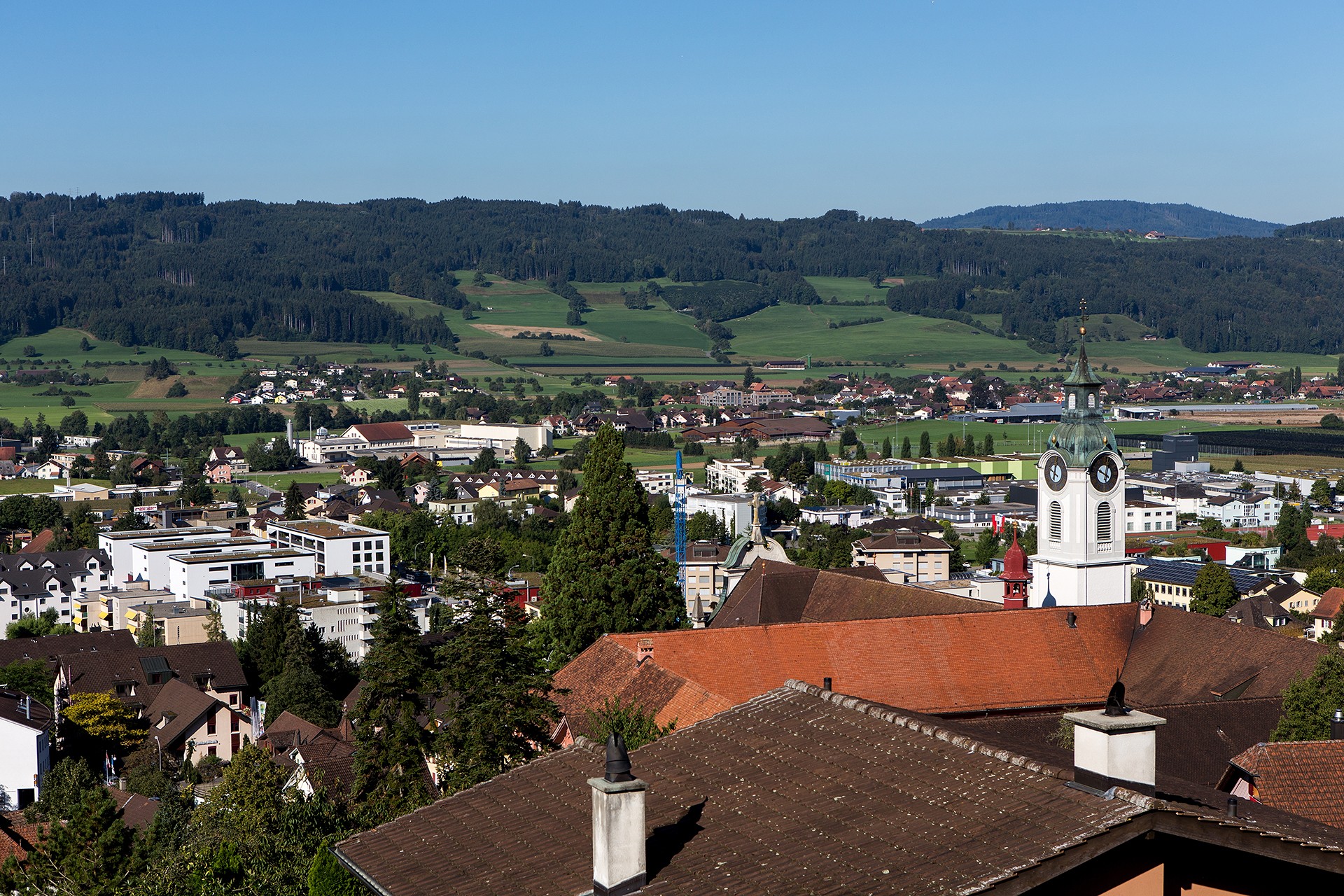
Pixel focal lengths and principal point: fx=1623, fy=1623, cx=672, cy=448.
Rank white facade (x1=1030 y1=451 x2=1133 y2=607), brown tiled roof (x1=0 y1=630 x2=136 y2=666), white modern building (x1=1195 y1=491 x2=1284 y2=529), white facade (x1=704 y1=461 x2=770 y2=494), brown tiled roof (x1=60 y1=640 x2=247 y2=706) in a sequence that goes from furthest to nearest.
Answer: white facade (x1=704 y1=461 x2=770 y2=494), white modern building (x1=1195 y1=491 x2=1284 y2=529), brown tiled roof (x1=0 y1=630 x2=136 y2=666), brown tiled roof (x1=60 y1=640 x2=247 y2=706), white facade (x1=1030 y1=451 x2=1133 y2=607)

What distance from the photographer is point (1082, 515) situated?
31828 mm

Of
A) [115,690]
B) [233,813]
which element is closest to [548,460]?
[115,690]

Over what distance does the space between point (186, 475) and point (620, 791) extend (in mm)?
114919

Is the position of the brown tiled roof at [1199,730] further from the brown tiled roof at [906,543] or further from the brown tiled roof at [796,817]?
the brown tiled roof at [906,543]

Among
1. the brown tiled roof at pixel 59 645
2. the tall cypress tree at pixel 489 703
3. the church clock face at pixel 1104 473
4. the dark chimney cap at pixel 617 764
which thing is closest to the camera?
the dark chimney cap at pixel 617 764

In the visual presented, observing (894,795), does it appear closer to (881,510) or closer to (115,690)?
(115,690)

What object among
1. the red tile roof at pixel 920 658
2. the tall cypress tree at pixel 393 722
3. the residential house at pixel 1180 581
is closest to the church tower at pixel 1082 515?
the red tile roof at pixel 920 658

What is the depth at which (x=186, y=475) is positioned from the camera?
117312 millimetres

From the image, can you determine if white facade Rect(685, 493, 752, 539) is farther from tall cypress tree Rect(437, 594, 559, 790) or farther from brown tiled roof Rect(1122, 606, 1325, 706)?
tall cypress tree Rect(437, 594, 559, 790)

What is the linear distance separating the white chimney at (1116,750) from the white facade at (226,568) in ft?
214

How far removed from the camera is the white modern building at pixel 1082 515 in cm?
3181

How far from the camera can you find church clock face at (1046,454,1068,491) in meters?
32.3

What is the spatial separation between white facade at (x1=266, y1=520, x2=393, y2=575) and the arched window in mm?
49584

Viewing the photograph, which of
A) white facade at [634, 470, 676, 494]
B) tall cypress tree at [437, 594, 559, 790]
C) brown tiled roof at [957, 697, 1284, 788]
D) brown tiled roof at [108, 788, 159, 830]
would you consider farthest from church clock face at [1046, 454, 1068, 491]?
white facade at [634, 470, 676, 494]
